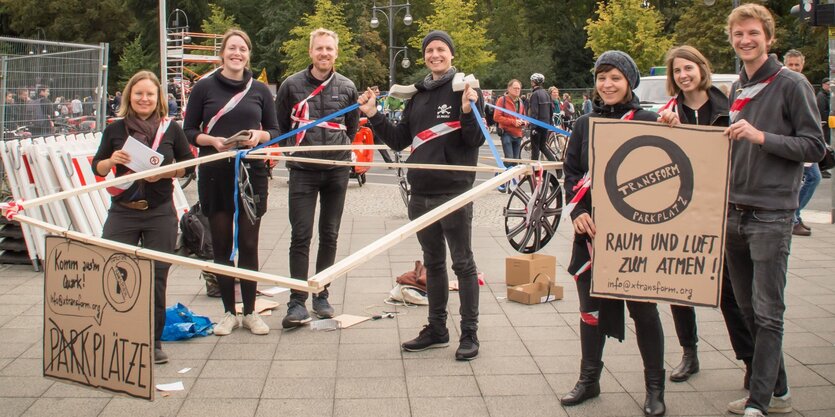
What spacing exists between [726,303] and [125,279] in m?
3.23

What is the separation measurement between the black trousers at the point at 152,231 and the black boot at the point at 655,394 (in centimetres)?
295

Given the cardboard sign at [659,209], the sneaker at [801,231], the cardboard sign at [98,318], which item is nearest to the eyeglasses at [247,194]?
the cardboard sign at [98,318]

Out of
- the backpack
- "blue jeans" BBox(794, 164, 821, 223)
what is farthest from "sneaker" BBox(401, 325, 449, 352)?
"blue jeans" BBox(794, 164, 821, 223)

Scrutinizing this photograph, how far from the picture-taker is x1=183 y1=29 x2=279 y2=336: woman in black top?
6.04 metres

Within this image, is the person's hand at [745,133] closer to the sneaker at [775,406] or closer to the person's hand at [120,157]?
the sneaker at [775,406]

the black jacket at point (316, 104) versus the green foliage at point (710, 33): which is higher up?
the green foliage at point (710, 33)

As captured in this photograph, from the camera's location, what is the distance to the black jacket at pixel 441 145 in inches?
218

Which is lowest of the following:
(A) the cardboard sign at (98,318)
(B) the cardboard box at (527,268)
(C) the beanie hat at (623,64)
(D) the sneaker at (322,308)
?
(D) the sneaker at (322,308)

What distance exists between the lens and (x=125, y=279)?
13.3 feet

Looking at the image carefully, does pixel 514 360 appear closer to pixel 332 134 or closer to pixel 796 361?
pixel 796 361

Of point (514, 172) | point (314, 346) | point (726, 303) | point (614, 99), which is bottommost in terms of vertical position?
point (314, 346)

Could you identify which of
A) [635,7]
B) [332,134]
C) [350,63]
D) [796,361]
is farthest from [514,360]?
[350,63]

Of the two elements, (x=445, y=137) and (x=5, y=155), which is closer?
(x=445, y=137)

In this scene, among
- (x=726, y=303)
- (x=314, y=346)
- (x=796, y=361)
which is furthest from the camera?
(x=314, y=346)
